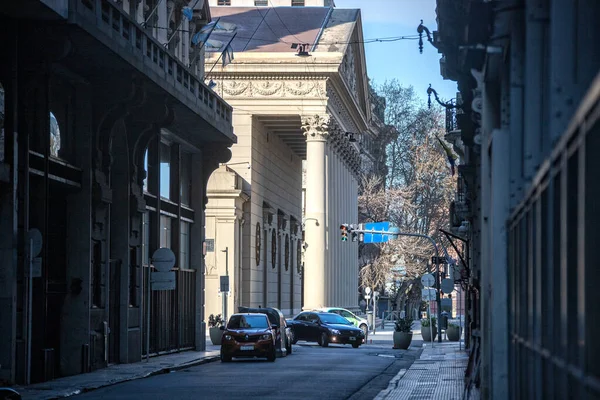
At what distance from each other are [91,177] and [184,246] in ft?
43.8

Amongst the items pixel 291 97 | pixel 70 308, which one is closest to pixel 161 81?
pixel 70 308

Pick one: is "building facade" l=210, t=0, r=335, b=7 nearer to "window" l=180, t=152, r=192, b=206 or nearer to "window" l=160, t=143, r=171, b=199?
"window" l=180, t=152, r=192, b=206

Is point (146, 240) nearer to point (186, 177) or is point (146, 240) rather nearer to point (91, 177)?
point (186, 177)

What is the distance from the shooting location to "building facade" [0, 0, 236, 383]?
79.2ft

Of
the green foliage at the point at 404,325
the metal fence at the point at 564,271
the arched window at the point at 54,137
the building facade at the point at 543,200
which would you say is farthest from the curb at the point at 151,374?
the metal fence at the point at 564,271

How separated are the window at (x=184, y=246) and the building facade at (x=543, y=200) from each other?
2561 centimetres

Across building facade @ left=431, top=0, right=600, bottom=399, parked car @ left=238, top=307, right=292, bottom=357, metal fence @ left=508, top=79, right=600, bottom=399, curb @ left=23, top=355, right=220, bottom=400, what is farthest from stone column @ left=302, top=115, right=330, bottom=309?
metal fence @ left=508, top=79, right=600, bottom=399

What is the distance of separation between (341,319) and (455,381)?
88.7ft

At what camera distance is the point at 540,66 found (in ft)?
38.6

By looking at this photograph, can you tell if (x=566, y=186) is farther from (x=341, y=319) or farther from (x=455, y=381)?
(x=341, y=319)

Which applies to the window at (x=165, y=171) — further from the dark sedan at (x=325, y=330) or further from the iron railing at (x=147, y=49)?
the dark sedan at (x=325, y=330)

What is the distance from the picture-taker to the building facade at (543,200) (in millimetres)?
4309

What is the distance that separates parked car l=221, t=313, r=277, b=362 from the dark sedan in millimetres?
14231

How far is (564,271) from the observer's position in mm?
5004
